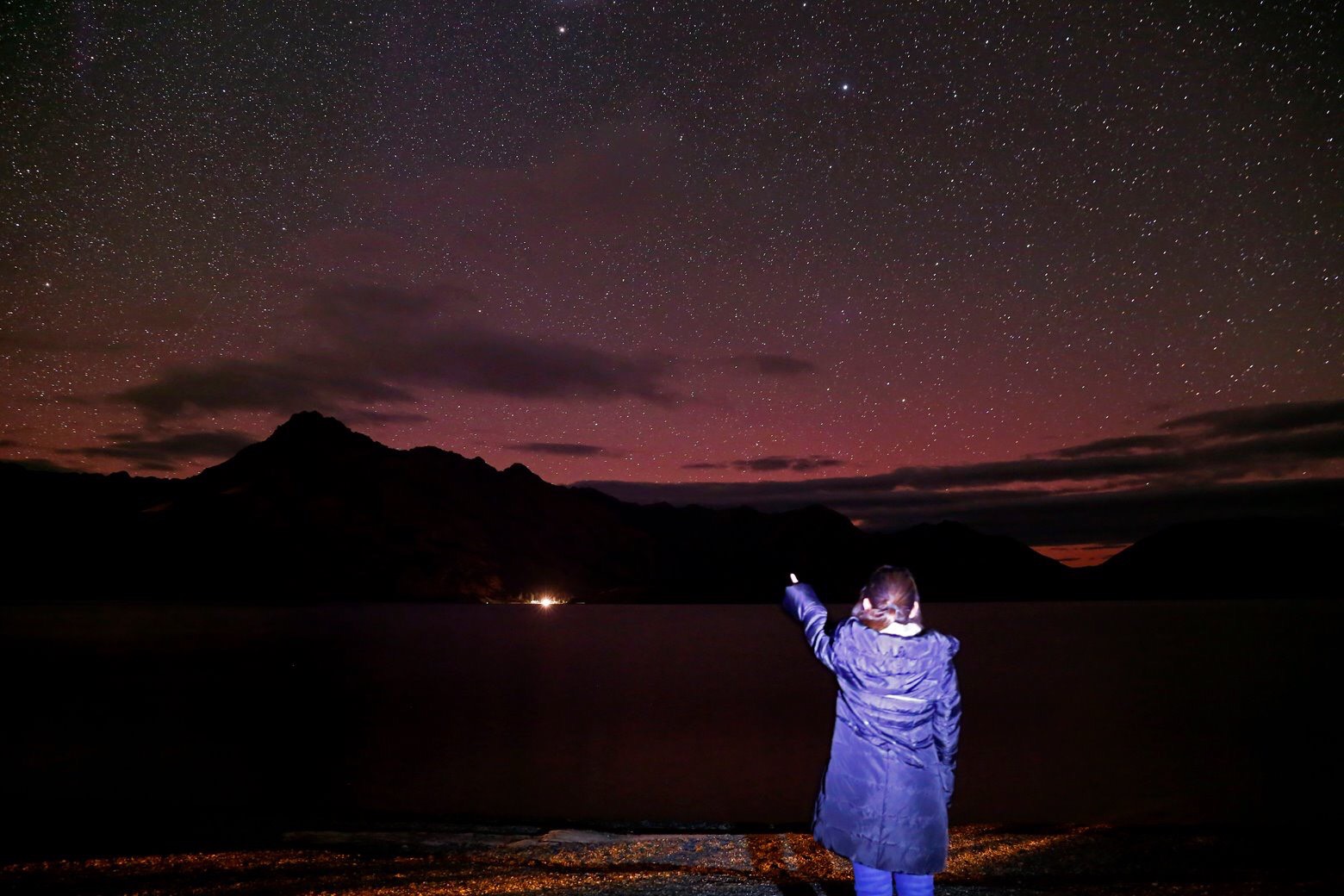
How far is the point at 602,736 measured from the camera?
31.6 meters

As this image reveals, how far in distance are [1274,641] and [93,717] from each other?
117 metres

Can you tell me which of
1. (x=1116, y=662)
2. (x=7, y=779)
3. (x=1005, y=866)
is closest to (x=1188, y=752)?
(x=1005, y=866)

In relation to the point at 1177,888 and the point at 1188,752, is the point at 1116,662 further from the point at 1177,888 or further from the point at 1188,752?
→ the point at 1177,888

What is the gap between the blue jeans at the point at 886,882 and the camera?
14.8 feet

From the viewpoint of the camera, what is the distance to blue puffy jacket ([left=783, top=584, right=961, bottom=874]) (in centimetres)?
A: 419

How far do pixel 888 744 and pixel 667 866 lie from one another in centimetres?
595

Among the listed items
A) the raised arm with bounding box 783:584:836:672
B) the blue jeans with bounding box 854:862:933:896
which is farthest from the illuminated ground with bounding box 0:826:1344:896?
the raised arm with bounding box 783:584:836:672

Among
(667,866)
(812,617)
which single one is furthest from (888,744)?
(667,866)

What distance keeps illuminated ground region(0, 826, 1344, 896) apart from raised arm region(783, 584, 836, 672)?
4.01 metres

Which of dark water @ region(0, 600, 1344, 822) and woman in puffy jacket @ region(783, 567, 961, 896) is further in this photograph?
dark water @ region(0, 600, 1344, 822)

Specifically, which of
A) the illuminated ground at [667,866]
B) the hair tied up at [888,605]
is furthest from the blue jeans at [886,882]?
the illuminated ground at [667,866]

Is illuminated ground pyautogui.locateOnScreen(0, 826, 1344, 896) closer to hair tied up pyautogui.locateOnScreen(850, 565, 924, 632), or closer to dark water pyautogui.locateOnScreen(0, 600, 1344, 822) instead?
hair tied up pyautogui.locateOnScreen(850, 565, 924, 632)

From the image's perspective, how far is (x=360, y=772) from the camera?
23.3 meters

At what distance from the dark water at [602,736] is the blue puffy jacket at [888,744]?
1499cm
